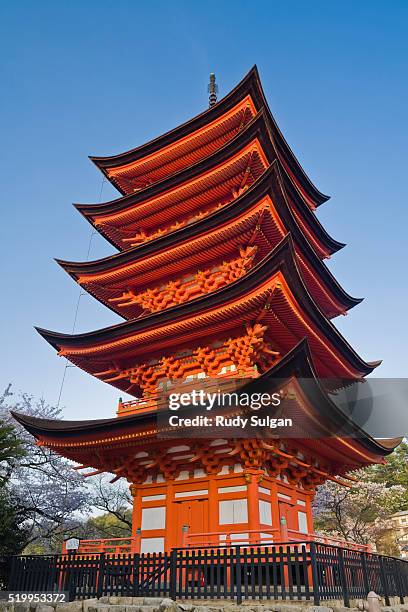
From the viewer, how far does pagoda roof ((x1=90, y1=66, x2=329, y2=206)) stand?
19188mm

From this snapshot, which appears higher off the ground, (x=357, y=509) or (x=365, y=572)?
A: (x=357, y=509)

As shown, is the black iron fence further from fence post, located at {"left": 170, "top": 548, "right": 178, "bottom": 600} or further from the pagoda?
the pagoda

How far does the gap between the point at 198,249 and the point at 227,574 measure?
10102mm

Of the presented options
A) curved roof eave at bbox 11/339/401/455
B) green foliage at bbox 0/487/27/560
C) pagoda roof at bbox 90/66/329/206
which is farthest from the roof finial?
green foliage at bbox 0/487/27/560

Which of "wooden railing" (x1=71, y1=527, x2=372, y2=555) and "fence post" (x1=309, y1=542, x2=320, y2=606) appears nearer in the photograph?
"fence post" (x1=309, y1=542, x2=320, y2=606)

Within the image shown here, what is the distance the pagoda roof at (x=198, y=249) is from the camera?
613 inches

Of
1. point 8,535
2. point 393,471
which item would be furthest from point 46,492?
point 393,471

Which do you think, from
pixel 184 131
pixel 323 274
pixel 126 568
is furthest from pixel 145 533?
pixel 184 131

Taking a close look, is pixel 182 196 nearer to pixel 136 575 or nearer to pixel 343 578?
pixel 136 575

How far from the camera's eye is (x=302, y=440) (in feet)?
49.1

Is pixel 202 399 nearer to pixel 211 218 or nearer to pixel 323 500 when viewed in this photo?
pixel 211 218

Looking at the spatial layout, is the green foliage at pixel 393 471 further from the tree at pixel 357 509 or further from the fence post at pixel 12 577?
the fence post at pixel 12 577

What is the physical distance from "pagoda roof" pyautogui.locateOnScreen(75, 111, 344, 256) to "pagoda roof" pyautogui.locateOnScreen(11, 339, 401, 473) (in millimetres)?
8611

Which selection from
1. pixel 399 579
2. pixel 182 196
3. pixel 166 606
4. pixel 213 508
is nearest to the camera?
pixel 166 606
